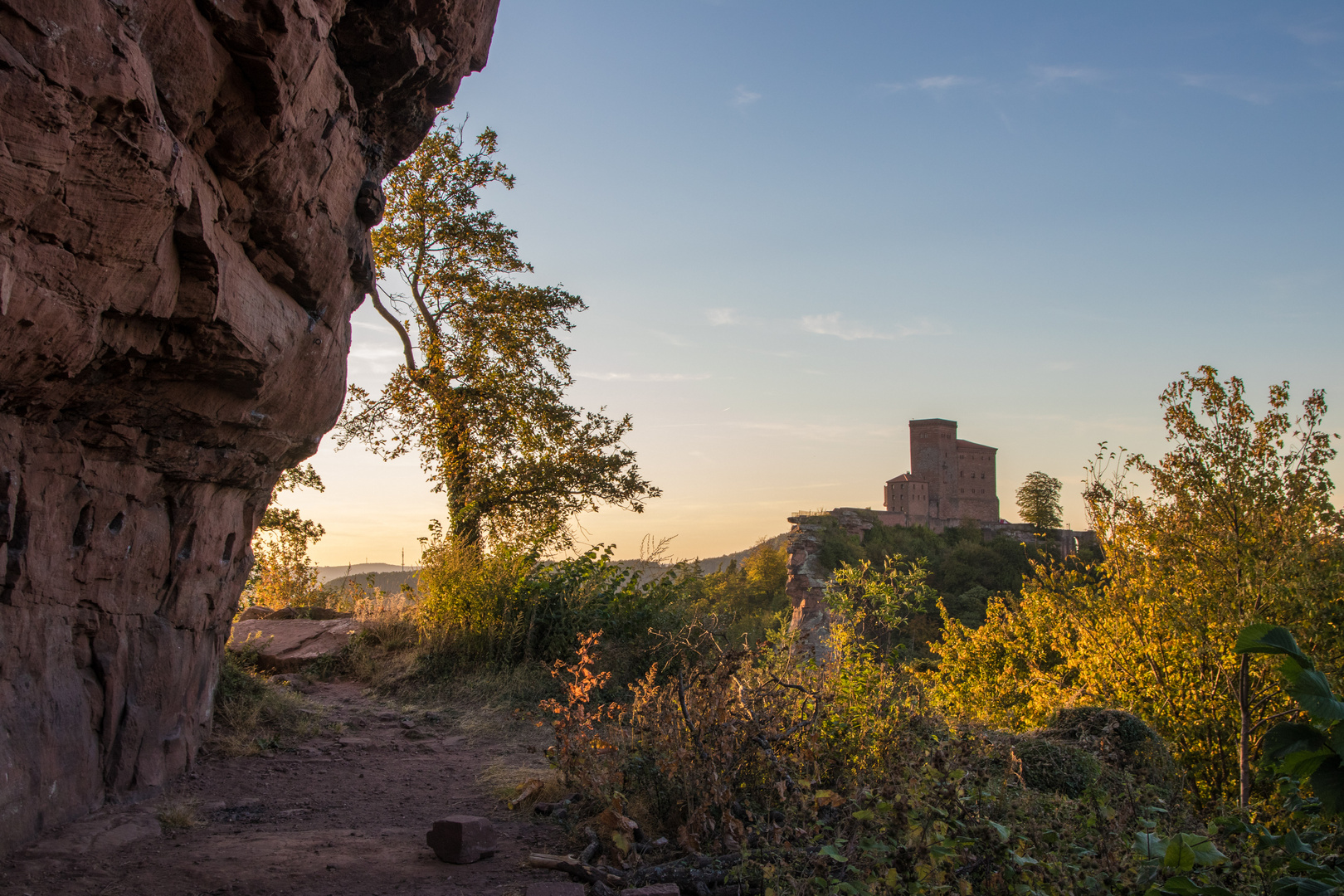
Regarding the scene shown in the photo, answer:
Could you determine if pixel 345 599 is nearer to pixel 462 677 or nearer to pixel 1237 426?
pixel 462 677

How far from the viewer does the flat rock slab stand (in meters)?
9.67

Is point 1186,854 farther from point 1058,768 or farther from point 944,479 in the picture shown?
point 944,479

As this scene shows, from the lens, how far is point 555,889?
336cm

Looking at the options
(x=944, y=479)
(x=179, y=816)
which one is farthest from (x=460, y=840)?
(x=944, y=479)

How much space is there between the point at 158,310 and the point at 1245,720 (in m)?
8.01

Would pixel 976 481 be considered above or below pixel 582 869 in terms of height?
above

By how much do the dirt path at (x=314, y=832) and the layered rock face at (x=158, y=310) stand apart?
0.29 metres

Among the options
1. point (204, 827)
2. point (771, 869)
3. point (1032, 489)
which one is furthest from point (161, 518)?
point (1032, 489)

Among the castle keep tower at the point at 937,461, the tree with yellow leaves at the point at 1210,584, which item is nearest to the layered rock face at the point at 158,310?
the tree with yellow leaves at the point at 1210,584

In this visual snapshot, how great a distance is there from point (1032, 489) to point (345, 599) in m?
46.8

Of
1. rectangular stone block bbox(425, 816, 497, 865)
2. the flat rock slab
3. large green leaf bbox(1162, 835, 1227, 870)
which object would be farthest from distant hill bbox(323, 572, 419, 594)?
large green leaf bbox(1162, 835, 1227, 870)

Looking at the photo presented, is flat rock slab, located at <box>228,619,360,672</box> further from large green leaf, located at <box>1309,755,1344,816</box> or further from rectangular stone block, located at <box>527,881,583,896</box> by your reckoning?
large green leaf, located at <box>1309,755,1344,816</box>

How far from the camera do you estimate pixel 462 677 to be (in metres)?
9.48

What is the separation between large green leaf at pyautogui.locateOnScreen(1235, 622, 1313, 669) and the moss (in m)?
3.78
